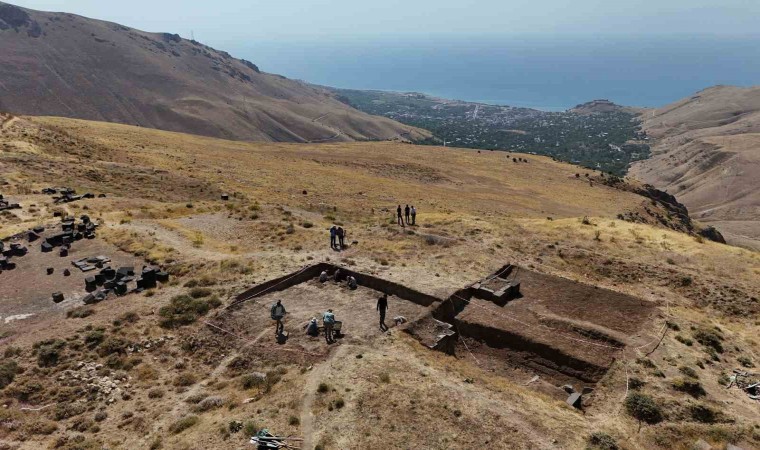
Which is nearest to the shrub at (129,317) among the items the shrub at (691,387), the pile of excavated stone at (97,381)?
the pile of excavated stone at (97,381)

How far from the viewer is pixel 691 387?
56.1 ft

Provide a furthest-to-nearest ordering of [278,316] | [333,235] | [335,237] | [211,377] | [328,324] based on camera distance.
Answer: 1. [335,237]
2. [333,235]
3. [278,316]
4. [328,324]
5. [211,377]

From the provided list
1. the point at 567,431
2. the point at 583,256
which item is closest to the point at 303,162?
the point at 583,256

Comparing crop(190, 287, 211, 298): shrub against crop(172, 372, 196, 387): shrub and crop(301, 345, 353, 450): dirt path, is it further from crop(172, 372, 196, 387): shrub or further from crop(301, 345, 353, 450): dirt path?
crop(301, 345, 353, 450): dirt path

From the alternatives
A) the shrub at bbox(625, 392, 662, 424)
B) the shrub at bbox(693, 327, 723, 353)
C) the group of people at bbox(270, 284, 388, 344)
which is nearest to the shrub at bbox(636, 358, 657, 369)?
the shrub at bbox(625, 392, 662, 424)

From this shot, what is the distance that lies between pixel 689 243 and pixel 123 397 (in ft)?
111

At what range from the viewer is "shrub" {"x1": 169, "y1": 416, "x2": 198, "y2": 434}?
14633 millimetres

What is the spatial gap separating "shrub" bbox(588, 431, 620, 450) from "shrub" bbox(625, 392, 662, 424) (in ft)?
7.60

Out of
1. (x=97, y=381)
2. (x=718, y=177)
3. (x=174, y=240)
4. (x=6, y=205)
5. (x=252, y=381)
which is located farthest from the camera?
(x=718, y=177)

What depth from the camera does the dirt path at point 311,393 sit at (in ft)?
45.1

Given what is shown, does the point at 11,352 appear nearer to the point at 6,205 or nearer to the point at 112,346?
the point at 112,346

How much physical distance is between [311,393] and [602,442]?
903 cm

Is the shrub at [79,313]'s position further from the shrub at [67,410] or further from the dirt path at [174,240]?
the dirt path at [174,240]

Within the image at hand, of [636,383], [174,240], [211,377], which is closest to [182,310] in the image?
[211,377]
